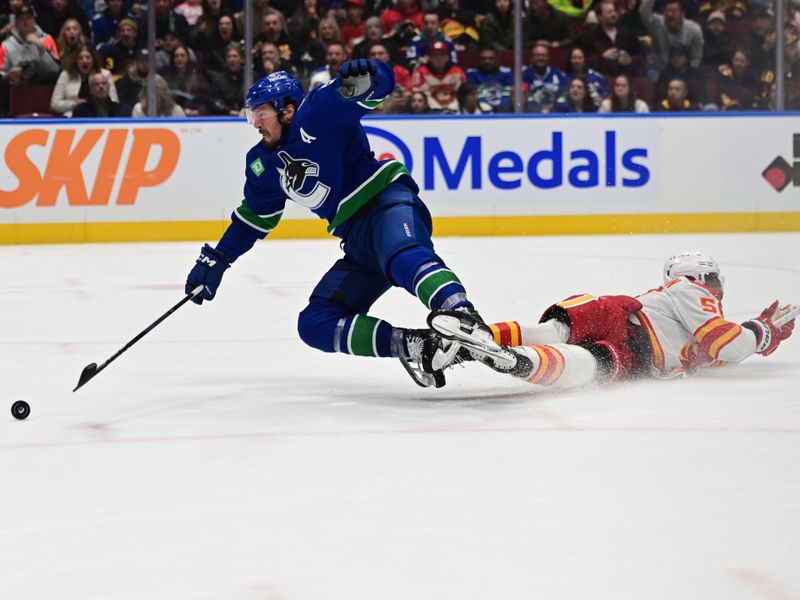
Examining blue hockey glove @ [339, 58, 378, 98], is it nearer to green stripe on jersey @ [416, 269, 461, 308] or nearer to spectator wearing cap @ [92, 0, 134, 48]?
green stripe on jersey @ [416, 269, 461, 308]

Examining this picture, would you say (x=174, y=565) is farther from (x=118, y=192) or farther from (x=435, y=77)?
(x=435, y=77)

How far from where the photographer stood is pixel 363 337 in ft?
11.4

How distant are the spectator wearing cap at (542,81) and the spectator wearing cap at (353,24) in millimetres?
1074

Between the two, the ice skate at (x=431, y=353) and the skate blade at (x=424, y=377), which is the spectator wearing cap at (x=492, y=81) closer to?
the skate blade at (x=424, y=377)

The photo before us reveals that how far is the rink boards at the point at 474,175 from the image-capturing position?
8.20 metres

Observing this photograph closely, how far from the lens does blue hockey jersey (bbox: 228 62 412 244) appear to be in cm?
351

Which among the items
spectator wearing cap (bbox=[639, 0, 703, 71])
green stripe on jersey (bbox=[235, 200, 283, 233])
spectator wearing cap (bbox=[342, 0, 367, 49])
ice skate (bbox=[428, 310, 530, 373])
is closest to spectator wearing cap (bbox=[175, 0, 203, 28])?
spectator wearing cap (bbox=[342, 0, 367, 49])

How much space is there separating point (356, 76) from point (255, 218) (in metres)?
0.62

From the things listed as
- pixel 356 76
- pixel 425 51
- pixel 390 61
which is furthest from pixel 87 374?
pixel 425 51

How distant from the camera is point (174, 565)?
202cm

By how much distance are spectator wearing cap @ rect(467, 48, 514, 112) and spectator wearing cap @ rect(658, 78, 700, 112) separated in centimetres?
100

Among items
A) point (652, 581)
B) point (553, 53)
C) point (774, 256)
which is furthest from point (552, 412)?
point (553, 53)

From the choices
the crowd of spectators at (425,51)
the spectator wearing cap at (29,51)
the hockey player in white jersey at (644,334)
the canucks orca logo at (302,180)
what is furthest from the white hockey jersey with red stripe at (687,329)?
the spectator wearing cap at (29,51)

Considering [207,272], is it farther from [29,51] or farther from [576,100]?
[576,100]
